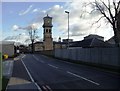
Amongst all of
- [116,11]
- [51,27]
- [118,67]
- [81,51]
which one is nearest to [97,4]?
[116,11]

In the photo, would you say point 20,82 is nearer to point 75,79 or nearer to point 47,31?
point 75,79

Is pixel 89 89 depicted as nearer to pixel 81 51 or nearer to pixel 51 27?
pixel 81 51

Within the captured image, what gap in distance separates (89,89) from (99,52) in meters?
20.5

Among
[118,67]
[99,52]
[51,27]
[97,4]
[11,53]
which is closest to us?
[118,67]

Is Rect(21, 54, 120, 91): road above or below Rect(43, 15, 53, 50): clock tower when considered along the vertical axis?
below

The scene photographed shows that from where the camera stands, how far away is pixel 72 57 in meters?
51.1

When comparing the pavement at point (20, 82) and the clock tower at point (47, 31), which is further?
the clock tower at point (47, 31)

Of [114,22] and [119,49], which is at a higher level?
[114,22]

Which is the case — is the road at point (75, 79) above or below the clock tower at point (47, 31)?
below

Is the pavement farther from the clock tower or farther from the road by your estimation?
the clock tower

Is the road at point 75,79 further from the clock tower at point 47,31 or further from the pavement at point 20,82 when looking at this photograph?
the clock tower at point 47,31

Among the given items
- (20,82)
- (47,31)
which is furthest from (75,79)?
(47,31)

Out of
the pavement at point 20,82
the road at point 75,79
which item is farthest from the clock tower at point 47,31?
the road at point 75,79

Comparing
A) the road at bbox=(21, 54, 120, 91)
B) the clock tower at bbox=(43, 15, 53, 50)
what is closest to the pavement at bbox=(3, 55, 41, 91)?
the road at bbox=(21, 54, 120, 91)
